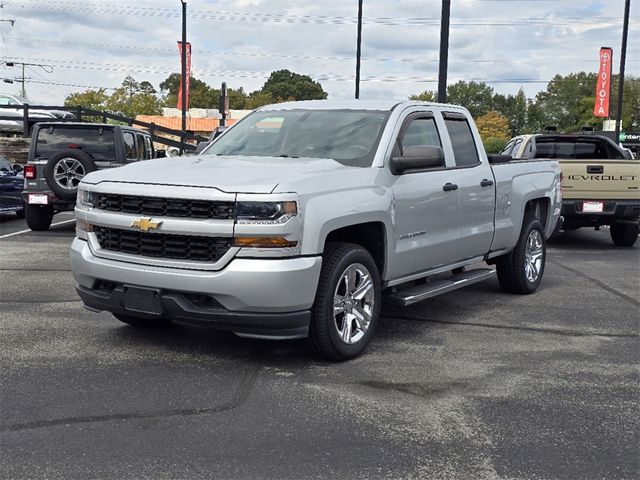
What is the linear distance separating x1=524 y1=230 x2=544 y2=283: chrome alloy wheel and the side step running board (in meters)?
0.93

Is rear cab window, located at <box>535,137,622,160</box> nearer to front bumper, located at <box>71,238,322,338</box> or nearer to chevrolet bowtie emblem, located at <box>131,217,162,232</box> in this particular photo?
front bumper, located at <box>71,238,322,338</box>

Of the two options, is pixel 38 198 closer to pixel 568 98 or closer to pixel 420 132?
pixel 420 132

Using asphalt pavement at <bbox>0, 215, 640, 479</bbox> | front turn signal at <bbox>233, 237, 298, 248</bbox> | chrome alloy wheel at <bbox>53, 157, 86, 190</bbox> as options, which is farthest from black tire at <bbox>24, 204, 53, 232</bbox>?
front turn signal at <bbox>233, 237, 298, 248</bbox>

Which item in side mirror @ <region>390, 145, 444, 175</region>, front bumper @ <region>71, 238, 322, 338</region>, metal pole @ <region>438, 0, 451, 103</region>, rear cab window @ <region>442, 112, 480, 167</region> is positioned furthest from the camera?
metal pole @ <region>438, 0, 451, 103</region>

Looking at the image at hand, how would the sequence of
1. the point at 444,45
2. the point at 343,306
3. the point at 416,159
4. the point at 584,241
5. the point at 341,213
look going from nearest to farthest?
the point at 341,213, the point at 343,306, the point at 416,159, the point at 584,241, the point at 444,45

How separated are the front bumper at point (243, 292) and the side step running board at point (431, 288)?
1.16 m

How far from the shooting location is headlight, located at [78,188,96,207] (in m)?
5.60

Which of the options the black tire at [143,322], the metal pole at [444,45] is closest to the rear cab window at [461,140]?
the black tire at [143,322]

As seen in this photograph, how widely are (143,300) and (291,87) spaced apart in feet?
433

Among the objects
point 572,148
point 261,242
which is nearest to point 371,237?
point 261,242

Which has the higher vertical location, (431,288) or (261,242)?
(261,242)

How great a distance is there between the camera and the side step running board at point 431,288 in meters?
6.12

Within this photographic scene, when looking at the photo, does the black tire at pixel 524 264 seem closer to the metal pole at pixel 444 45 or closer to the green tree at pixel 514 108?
the metal pole at pixel 444 45

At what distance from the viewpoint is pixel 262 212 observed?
16.2 ft
